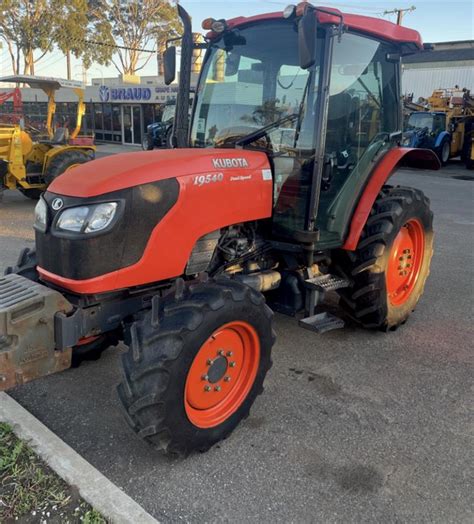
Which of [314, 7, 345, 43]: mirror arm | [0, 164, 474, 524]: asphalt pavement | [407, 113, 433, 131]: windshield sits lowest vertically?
[0, 164, 474, 524]: asphalt pavement

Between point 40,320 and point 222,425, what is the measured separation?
117 centimetres

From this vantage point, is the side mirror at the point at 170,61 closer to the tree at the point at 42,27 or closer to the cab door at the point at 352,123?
the cab door at the point at 352,123

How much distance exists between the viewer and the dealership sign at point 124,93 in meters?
26.6

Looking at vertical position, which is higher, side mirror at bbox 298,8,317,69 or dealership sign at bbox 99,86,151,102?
dealership sign at bbox 99,86,151,102

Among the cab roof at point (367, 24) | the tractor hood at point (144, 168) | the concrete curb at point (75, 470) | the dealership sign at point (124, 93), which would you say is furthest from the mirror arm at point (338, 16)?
the dealership sign at point (124, 93)

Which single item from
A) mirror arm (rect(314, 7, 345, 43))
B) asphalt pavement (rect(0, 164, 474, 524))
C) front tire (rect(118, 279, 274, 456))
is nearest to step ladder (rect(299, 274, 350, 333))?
asphalt pavement (rect(0, 164, 474, 524))

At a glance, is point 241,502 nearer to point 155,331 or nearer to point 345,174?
point 155,331

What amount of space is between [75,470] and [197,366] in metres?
0.80

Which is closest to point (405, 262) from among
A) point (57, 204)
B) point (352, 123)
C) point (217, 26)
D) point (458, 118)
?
point (352, 123)

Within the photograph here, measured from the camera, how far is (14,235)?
8.04 meters

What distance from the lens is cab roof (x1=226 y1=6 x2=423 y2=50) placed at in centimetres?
326

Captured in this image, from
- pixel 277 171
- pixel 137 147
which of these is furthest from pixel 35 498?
pixel 137 147

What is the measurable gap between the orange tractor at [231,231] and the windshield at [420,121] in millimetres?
14959

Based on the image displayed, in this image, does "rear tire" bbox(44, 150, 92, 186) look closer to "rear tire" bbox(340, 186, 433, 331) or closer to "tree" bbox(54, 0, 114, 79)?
"rear tire" bbox(340, 186, 433, 331)
